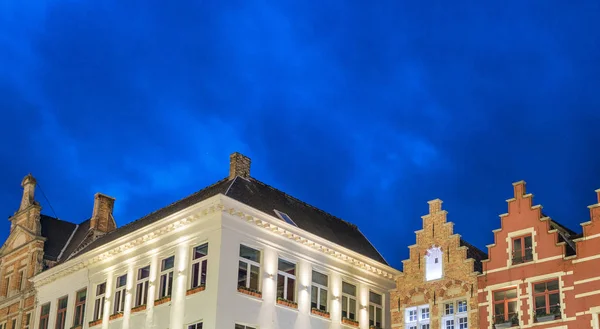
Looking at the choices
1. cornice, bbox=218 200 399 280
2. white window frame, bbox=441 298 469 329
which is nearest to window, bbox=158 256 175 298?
cornice, bbox=218 200 399 280

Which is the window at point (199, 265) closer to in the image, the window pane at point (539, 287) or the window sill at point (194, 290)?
the window sill at point (194, 290)

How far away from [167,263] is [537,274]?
14277mm

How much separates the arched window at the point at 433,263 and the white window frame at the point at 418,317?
1.22 m

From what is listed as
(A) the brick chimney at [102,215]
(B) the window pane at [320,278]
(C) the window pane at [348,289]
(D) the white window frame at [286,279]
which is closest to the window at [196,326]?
(D) the white window frame at [286,279]

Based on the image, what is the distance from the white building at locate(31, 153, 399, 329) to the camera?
30.8 meters

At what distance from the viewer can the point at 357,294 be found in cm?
3638

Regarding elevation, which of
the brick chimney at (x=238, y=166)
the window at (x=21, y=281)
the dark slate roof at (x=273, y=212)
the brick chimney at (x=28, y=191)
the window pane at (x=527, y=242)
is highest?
the brick chimney at (x=28, y=191)

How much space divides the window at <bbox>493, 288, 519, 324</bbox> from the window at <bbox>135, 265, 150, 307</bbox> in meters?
13.9

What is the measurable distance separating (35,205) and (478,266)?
24.4m

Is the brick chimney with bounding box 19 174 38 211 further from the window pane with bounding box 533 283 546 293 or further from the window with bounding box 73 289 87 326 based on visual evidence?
the window pane with bounding box 533 283 546 293

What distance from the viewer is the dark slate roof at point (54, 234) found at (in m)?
43.4

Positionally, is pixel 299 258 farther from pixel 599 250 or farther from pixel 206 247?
pixel 599 250

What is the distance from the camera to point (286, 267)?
3331cm

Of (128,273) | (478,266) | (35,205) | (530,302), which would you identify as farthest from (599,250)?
(35,205)
